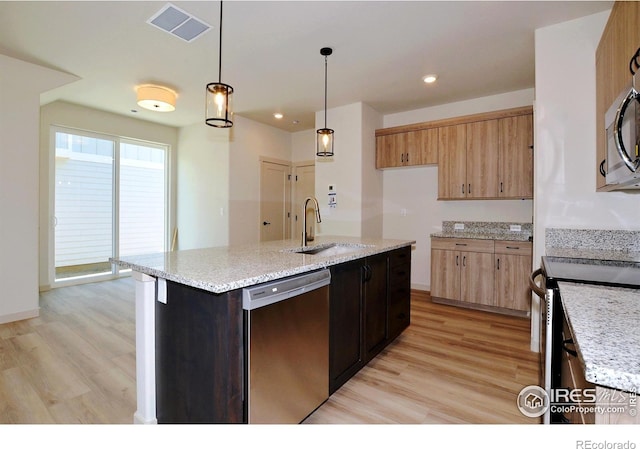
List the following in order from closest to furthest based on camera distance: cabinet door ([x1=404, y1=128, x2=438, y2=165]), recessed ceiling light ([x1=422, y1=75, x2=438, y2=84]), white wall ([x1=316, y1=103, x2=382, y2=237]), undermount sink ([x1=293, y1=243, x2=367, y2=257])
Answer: undermount sink ([x1=293, y1=243, x2=367, y2=257])
recessed ceiling light ([x1=422, y1=75, x2=438, y2=84])
cabinet door ([x1=404, y1=128, x2=438, y2=165])
white wall ([x1=316, y1=103, x2=382, y2=237])

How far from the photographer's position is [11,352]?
2682 millimetres

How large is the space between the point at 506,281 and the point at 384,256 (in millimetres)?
2048

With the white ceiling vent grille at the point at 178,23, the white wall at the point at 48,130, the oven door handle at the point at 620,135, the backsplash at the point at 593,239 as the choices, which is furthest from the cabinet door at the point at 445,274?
the white wall at the point at 48,130

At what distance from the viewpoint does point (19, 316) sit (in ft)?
11.3

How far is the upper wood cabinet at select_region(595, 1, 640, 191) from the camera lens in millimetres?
1624

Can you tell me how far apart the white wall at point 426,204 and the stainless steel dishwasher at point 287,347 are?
3.32 meters

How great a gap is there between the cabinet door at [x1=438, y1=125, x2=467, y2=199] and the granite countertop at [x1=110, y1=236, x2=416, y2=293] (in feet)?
7.87

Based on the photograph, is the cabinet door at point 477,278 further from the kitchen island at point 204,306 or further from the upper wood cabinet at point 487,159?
the kitchen island at point 204,306

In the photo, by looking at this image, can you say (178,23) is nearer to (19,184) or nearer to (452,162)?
(19,184)

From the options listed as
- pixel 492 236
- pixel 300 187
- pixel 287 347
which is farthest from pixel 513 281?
pixel 300 187

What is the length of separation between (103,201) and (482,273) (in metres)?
5.95

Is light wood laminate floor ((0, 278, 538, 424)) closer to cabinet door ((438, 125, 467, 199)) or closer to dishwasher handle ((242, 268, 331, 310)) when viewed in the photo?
dishwasher handle ((242, 268, 331, 310))
